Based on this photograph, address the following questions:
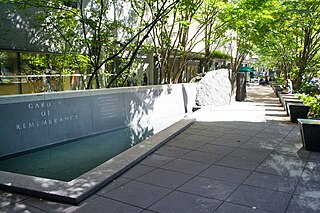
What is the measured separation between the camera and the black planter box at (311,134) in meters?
6.83

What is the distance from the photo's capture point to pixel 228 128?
31.2 ft

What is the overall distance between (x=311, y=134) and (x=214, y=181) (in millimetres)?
3130

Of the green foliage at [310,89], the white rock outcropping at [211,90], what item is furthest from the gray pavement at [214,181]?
the green foliage at [310,89]

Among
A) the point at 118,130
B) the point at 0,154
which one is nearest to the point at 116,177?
the point at 0,154

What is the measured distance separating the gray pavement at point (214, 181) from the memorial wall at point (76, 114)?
9.49 ft

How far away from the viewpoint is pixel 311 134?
690cm

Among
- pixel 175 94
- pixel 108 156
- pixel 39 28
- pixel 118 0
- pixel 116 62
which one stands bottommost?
pixel 108 156

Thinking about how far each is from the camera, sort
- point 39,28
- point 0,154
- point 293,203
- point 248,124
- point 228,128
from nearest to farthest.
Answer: point 293,203 < point 0,154 < point 228,128 < point 248,124 < point 39,28

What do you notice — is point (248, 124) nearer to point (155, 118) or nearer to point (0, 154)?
point (155, 118)

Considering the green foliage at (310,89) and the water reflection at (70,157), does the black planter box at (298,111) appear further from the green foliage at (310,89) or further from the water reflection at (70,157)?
the green foliage at (310,89)

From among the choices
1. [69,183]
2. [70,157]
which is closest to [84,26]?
[70,157]

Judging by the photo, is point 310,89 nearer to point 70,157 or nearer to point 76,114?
point 76,114

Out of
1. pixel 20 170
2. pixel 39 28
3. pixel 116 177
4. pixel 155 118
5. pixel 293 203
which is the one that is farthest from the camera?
pixel 39 28

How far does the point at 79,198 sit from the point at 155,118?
26.9 feet
